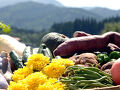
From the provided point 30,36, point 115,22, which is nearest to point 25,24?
point 30,36

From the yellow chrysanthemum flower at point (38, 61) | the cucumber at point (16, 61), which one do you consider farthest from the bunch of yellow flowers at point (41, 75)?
the cucumber at point (16, 61)

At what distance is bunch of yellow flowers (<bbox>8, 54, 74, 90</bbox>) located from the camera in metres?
2.01

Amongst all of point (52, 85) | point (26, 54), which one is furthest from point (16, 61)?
point (52, 85)

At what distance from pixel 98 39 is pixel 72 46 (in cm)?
Result: 49

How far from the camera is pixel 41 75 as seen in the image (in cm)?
214

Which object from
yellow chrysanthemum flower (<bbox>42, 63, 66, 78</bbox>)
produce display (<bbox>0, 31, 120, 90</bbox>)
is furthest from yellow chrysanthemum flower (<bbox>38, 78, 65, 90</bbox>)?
yellow chrysanthemum flower (<bbox>42, 63, 66, 78</bbox>)

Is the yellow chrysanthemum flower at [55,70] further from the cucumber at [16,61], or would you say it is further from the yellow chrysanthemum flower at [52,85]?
the cucumber at [16,61]

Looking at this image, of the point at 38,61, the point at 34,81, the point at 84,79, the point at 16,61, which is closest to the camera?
the point at 34,81

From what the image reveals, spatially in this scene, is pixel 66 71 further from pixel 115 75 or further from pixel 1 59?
pixel 1 59

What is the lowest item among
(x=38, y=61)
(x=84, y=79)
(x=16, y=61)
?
(x=16, y=61)

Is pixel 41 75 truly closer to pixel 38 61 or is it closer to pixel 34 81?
pixel 34 81

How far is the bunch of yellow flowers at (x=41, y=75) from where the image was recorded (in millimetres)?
2006

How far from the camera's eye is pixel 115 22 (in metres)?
78.1

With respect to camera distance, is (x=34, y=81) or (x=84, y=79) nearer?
Answer: (x=34, y=81)
